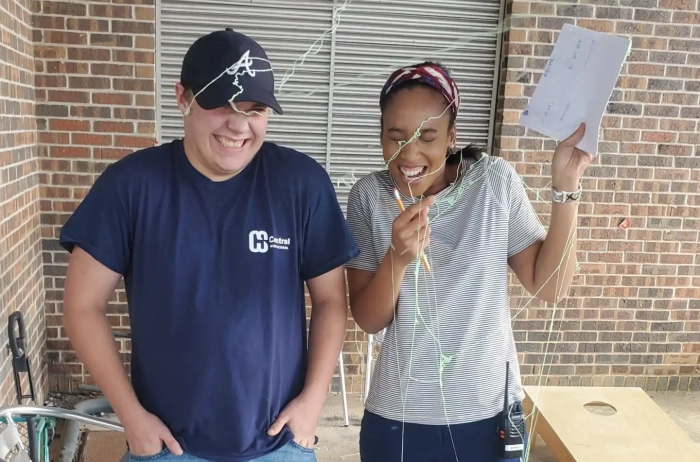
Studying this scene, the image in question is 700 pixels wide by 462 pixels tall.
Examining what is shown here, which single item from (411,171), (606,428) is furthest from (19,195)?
(606,428)

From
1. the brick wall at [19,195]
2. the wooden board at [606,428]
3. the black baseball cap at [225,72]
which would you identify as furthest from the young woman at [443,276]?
the brick wall at [19,195]

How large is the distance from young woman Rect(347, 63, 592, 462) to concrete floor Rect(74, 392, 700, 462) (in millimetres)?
1567

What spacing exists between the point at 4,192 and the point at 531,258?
2069 millimetres

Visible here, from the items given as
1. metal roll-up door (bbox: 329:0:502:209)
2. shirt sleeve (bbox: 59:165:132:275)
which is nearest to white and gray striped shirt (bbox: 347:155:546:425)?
shirt sleeve (bbox: 59:165:132:275)

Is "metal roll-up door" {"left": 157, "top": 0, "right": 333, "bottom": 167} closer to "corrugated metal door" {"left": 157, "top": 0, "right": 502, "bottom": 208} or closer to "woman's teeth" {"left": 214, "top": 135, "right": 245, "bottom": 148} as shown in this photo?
"corrugated metal door" {"left": 157, "top": 0, "right": 502, "bottom": 208}

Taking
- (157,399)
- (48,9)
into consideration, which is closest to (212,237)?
(157,399)

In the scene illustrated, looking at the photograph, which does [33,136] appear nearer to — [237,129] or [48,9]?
[48,9]

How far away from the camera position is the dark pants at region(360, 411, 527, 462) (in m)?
1.23

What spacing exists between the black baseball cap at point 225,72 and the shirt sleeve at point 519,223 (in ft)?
1.87

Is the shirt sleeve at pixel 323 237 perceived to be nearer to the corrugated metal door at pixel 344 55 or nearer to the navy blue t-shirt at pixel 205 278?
the navy blue t-shirt at pixel 205 278

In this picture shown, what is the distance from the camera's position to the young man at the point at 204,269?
1101 mm

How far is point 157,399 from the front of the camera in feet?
3.79

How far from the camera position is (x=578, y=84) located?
1.17 m

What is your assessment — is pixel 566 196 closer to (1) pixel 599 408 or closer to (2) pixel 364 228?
(2) pixel 364 228
